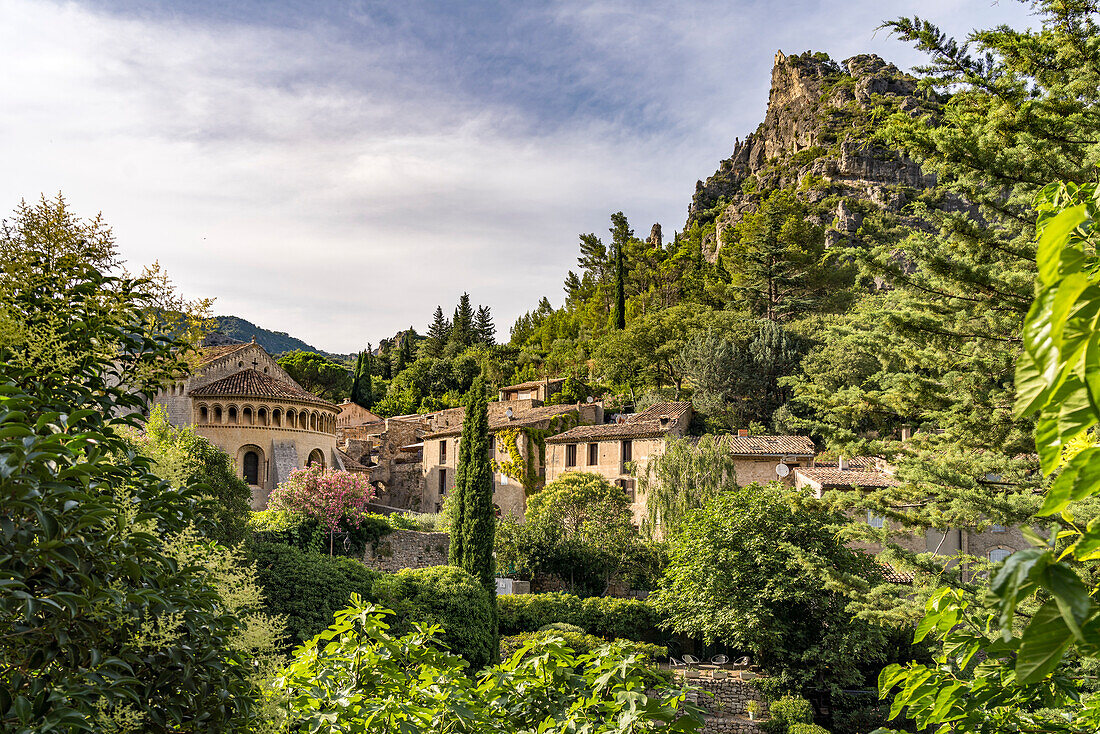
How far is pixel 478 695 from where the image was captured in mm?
3506

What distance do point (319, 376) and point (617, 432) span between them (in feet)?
119

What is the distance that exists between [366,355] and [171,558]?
62.9 metres

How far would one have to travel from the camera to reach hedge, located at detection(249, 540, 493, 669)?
15.4 meters

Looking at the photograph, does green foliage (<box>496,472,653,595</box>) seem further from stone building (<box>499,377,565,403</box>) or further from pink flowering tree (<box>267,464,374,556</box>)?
stone building (<box>499,377,565,403</box>)

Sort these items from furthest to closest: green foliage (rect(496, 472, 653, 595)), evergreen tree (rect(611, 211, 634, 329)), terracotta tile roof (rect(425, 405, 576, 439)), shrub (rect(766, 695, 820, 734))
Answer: evergreen tree (rect(611, 211, 634, 329)) < terracotta tile roof (rect(425, 405, 576, 439)) < green foliage (rect(496, 472, 653, 595)) < shrub (rect(766, 695, 820, 734))

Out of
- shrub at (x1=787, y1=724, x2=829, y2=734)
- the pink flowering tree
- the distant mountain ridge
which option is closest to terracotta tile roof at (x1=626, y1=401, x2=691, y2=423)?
the pink flowering tree

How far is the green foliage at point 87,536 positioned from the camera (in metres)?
2.26

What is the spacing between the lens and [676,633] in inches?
964

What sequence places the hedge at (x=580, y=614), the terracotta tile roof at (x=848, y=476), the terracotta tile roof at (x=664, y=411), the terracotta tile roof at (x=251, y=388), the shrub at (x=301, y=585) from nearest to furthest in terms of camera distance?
1. the shrub at (x=301, y=585)
2. the hedge at (x=580, y=614)
3. the terracotta tile roof at (x=848, y=476)
4. the terracotta tile roof at (x=251, y=388)
5. the terracotta tile roof at (x=664, y=411)

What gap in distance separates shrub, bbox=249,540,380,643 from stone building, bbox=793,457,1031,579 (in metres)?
13.5

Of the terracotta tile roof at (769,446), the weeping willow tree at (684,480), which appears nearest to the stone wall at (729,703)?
the weeping willow tree at (684,480)

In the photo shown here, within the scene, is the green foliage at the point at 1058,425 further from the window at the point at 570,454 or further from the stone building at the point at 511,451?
the window at the point at 570,454

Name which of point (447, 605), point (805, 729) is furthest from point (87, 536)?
point (805, 729)

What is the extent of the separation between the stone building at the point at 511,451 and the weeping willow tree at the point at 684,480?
8.32 meters
